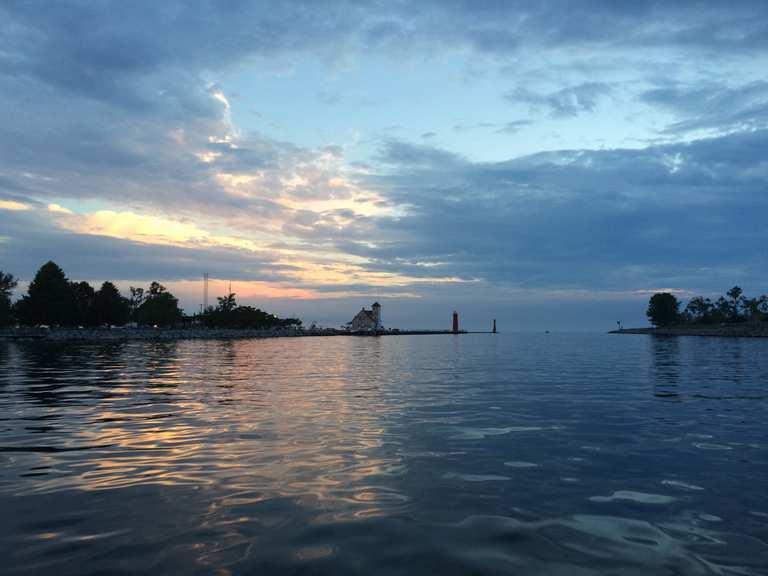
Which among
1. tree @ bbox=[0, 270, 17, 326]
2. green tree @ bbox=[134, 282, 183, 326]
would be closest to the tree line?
tree @ bbox=[0, 270, 17, 326]

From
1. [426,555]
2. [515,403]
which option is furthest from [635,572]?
[515,403]

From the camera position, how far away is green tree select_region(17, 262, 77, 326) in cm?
12144

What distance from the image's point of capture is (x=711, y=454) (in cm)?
1366

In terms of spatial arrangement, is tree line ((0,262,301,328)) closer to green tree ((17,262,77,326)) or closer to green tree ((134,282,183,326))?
green tree ((17,262,77,326))

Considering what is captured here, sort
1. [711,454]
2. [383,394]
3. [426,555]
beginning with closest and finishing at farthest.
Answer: [426,555] → [711,454] → [383,394]

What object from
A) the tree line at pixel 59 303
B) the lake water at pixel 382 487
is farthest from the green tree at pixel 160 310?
the lake water at pixel 382 487

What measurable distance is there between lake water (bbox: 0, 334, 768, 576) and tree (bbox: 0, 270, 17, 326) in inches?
Result: 5184

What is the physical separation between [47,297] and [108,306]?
796 inches

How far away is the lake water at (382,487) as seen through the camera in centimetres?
734

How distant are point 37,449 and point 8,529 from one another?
661 centimetres

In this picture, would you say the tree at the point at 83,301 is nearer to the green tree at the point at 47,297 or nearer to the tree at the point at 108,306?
the tree at the point at 108,306

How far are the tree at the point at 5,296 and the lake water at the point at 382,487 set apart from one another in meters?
132

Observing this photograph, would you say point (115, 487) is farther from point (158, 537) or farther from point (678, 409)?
point (678, 409)

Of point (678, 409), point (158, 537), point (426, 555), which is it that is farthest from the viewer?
point (678, 409)
